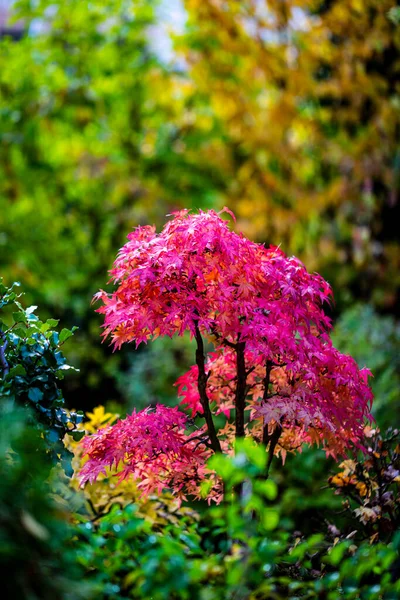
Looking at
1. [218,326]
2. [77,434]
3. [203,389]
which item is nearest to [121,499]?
[77,434]

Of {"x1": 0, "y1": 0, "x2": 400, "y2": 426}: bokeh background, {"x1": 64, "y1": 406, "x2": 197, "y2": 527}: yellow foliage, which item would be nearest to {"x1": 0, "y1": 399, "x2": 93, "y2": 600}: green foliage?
{"x1": 64, "y1": 406, "x2": 197, "y2": 527}: yellow foliage

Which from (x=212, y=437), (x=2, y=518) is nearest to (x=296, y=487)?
(x=212, y=437)

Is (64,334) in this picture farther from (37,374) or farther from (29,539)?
(29,539)

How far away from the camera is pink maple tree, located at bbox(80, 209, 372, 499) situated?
2.27m

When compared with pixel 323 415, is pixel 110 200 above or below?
above

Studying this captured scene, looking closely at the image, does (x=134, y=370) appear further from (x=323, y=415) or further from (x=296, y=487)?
(x=323, y=415)

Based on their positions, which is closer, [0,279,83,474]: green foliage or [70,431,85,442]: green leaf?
[0,279,83,474]: green foliage

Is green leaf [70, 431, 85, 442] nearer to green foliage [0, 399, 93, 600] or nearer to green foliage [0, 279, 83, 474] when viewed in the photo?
green foliage [0, 279, 83, 474]

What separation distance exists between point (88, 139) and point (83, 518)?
21.5ft

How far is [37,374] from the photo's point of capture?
2.40 meters

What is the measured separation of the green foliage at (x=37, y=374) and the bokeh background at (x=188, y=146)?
3.45 m

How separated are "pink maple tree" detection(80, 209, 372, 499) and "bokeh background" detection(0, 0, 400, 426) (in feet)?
10.1

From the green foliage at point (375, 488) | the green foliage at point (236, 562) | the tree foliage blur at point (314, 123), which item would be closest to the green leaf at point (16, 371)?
the green foliage at point (236, 562)

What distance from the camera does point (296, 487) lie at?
438 centimetres
